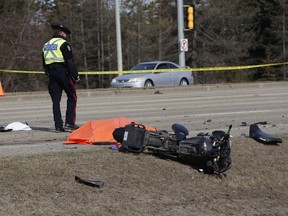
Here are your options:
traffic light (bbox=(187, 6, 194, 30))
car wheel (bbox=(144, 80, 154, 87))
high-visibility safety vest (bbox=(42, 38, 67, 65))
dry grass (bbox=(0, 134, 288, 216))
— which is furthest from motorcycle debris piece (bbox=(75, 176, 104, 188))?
traffic light (bbox=(187, 6, 194, 30))

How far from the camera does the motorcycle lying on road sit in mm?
6930

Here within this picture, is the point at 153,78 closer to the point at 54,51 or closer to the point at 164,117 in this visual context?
the point at 164,117

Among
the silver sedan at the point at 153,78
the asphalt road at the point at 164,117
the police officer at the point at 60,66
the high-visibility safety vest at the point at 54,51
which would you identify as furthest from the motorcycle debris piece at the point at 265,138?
the silver sedan at the point at 153,78

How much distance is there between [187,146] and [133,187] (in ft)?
3.82

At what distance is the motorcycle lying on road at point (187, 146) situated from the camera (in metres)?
6.93

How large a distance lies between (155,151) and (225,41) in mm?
47717

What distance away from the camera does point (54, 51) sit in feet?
31.0

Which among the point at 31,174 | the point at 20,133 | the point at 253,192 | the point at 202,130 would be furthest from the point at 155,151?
the point at 20,133

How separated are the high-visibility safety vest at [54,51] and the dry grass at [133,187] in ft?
8.19

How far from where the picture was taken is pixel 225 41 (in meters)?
54.0

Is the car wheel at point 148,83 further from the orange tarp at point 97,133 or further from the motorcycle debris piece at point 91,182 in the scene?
the motorcycle debris piece at point 91,182

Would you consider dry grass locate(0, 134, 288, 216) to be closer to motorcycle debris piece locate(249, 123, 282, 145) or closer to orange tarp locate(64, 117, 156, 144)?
motorcycle debris piece locate(249, 123, 282, 145)

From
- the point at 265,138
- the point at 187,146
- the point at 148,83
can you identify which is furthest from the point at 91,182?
the point at 148,83

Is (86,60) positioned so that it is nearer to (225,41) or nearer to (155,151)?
(225,41)
